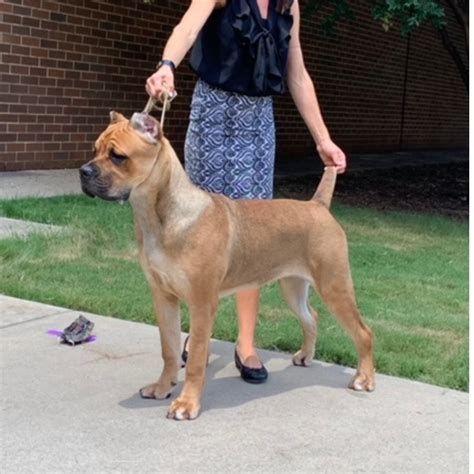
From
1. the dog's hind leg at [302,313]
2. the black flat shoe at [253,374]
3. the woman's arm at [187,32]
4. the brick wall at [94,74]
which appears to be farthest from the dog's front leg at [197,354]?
the brick wall at [94,74]

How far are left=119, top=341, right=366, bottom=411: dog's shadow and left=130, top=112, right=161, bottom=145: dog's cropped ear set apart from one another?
1.29m

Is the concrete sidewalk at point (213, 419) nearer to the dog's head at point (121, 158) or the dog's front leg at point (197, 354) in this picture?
the dog's front leg at point (197, 354)

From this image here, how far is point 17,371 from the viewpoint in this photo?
410 centimetres

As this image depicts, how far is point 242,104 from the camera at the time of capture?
4328 millimetres

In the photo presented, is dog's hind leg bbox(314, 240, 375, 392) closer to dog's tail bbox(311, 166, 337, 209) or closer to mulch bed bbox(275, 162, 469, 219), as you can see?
dog's tail bbox(311, 166, 337, 209)

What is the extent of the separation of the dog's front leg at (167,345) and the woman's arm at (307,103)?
1222 mm

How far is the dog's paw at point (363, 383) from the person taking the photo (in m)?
4.16

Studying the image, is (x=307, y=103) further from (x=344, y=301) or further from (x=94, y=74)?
(x=94, y=74)

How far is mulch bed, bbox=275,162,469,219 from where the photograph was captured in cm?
1166

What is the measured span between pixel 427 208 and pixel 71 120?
5294 millimetres

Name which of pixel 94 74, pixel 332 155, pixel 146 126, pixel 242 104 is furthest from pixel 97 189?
pixel 94 74

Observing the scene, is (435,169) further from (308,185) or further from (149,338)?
(149,338)

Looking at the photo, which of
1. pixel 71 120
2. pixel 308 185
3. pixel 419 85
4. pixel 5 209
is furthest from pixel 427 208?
pixel 419 85

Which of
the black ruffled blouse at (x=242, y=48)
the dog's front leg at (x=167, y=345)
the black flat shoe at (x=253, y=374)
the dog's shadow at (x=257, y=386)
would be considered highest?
the black ruffled blouse at (x=242, y=48)
